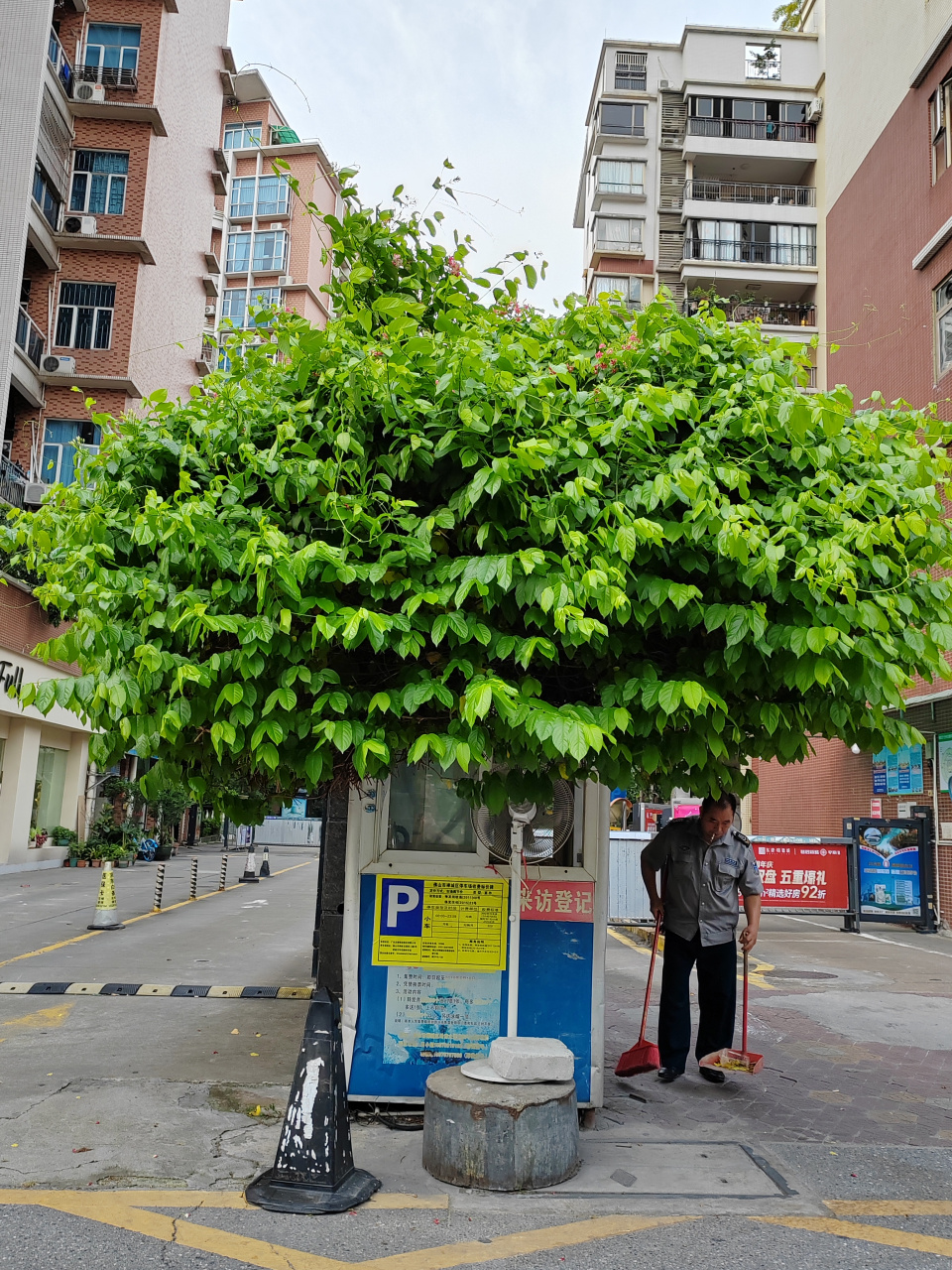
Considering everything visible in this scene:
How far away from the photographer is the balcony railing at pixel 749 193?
3603cm

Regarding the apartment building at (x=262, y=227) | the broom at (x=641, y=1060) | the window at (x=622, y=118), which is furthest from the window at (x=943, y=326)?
the apartment building at (x=262, y=227)

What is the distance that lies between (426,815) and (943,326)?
14818mm

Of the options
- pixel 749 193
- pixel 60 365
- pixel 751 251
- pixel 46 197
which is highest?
pixel 749 193

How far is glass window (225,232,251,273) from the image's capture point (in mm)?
57844

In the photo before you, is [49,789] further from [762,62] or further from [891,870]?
[762,62]

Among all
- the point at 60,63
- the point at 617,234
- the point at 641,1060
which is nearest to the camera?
the point at 641,1060

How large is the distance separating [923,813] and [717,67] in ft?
112

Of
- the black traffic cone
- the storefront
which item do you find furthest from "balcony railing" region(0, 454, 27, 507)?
the black traffic cone

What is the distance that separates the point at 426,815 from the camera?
605 centimetres

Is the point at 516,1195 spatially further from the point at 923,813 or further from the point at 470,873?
the point at 923,813

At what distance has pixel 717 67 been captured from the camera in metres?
39.4

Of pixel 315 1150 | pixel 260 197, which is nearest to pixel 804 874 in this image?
pixel 315 1150

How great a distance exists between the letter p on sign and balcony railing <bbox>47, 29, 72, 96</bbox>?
2496 centimetres

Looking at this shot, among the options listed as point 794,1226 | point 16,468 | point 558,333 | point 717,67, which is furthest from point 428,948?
point 717,67
